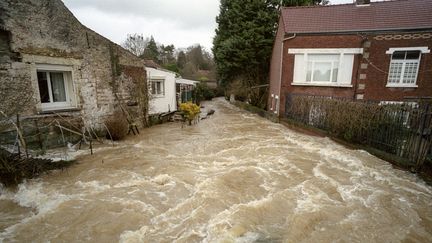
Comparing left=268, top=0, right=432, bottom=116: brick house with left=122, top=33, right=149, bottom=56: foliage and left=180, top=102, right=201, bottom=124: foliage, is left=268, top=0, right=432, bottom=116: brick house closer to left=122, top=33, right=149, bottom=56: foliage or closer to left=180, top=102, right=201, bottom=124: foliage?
left=180, top=102, right=201, bottom=124: foliage

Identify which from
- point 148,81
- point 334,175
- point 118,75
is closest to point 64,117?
point 118,75

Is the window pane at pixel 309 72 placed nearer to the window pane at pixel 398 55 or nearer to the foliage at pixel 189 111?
the window pane at pixel 398 55

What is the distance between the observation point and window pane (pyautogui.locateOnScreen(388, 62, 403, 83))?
12321mm

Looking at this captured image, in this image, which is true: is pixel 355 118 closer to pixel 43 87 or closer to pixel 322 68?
pixel 322 68

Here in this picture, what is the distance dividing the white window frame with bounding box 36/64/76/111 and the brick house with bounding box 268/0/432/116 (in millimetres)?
10592

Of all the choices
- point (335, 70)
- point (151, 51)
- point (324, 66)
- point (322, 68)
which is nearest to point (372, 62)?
point (335, 70)

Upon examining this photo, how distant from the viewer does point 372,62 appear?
12461mm

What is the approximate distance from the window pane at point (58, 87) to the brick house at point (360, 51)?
10.9 metres

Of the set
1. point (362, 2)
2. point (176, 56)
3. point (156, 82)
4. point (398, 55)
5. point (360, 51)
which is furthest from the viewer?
point (176, 56)

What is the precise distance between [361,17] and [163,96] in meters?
12.3

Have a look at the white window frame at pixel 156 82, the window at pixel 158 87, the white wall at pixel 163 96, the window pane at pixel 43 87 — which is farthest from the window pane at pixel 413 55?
the window pane at pixel 43 87

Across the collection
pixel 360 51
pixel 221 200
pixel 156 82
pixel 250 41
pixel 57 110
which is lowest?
pixel 221 200

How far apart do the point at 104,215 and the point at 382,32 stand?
14864 millimetres

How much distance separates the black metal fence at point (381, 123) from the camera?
19.5 ft
